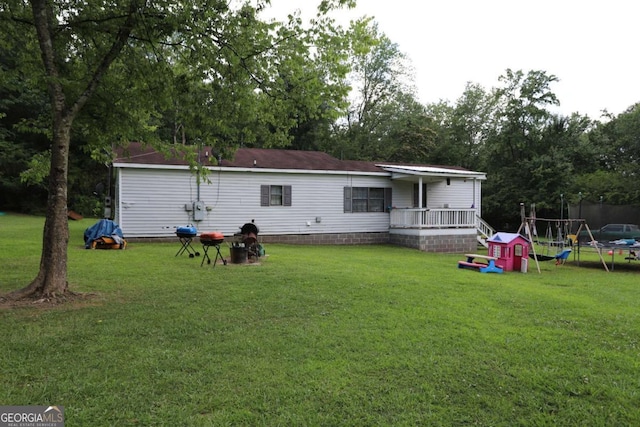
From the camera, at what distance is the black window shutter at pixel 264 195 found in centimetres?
1554

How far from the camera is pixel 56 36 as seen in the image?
6934mm

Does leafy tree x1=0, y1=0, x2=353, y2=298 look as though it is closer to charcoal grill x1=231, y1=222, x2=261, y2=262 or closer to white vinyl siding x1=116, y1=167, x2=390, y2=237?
charcoal grill x1=231, y1=222, x2=261, y2=262

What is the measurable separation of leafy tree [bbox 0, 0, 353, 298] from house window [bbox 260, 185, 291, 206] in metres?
7.58

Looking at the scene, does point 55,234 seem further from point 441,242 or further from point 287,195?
point 441,242

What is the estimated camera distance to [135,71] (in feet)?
24.0

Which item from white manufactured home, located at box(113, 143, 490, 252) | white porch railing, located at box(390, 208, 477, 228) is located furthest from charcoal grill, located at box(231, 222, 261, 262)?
white porch railing, located at box(390, 208, 477, 228)

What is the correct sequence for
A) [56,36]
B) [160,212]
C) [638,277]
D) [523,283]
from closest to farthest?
[56,36], [523,283], [638,277], [160,212]

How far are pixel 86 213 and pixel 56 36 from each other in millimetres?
28000

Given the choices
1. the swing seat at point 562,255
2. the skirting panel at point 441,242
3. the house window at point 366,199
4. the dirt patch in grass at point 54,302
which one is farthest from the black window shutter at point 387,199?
the dirt patch in grass at point 54,302

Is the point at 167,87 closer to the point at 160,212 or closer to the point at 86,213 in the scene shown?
the point at 160,212

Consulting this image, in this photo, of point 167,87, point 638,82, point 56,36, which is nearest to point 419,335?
point 167,87

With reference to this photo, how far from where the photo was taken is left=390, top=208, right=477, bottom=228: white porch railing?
15.8 meters
